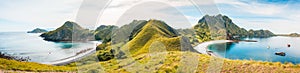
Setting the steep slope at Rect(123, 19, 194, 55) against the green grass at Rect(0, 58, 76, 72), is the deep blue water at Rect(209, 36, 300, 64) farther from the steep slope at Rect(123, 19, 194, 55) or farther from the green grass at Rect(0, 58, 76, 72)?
the green grass at Rect(0, 58, 76, 72)

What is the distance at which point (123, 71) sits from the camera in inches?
728

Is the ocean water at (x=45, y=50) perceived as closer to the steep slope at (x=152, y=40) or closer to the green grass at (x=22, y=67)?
the steep slope at (x=152, y=40)

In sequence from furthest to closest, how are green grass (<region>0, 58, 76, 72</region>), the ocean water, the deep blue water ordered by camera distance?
the ocean water → the deep blue water → green grass (<region>0, 58, 76, 72</region>)

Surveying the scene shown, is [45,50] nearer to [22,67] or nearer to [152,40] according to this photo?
[152,40]

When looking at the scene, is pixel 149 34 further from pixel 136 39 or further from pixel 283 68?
pixel 283 68

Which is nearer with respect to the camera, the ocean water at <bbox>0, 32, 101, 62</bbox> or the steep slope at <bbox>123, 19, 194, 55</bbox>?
the steep slope at <bbox>123, 19, 194, 55</bbox>

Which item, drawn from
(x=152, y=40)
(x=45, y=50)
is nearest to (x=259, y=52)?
(x=152, y=40)

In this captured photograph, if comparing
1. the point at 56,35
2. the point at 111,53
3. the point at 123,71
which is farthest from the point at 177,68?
the point at 56,35

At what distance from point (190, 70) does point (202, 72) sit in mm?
806

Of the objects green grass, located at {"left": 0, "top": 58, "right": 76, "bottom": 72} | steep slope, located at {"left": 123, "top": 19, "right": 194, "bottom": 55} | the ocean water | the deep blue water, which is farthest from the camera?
the ocean water

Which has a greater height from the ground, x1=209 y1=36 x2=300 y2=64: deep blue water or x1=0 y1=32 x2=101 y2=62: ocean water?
x1=0 y1=32 x2=101 y2=62: ocean water

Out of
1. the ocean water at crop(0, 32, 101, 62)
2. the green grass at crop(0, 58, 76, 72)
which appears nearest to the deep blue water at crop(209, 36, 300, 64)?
the green grass at crop(0, 58, 76, 72)

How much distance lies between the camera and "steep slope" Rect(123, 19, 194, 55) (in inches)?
1943

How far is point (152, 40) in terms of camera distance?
71.5 m
